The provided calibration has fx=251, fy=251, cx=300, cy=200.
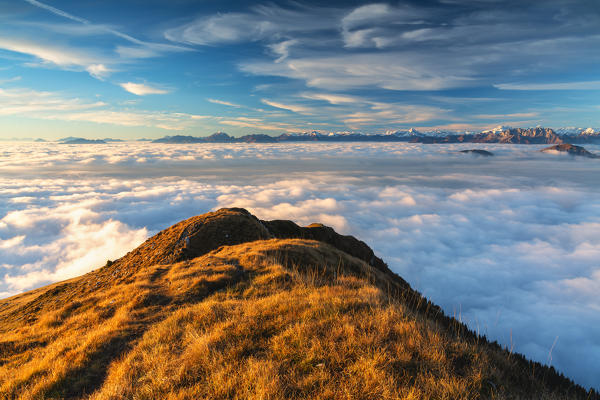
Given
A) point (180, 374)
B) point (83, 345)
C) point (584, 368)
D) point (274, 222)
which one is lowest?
point (584, 368)

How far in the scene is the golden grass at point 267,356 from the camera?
4250mm

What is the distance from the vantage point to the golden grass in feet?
13.9

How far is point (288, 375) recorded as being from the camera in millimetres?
4434

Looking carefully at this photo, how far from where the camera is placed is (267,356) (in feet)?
16.5

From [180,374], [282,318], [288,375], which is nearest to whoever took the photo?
[288,375]

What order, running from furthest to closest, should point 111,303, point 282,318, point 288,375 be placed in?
point 111,303 → point 282,318 → point 288,375

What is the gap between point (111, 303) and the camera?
32.9 feet

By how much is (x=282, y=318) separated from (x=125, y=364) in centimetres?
356

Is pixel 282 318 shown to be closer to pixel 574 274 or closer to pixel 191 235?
pixel 191 235

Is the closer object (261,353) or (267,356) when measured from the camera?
(267,356)

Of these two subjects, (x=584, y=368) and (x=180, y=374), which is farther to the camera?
(x=584, y=368)

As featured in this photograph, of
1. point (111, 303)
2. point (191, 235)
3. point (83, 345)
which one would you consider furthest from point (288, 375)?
point (191, 235)

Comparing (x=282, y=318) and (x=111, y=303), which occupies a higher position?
(x=282, y=318)

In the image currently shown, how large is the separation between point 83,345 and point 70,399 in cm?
193
